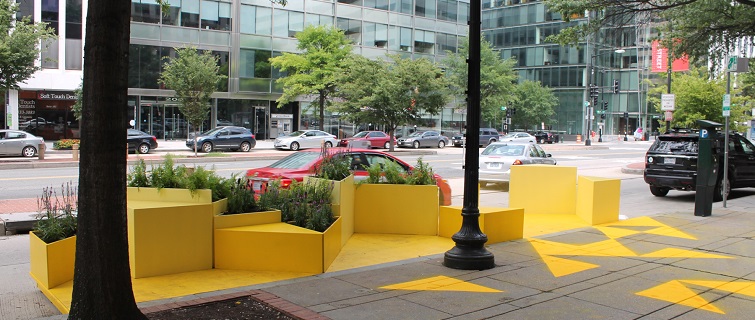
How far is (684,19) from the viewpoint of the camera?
20797 millimetres

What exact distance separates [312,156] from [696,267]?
706cm

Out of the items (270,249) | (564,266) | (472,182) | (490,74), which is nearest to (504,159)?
(564,266)

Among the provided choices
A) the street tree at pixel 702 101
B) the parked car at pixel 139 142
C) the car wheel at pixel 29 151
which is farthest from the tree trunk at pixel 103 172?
the parked car at pixel 139 142

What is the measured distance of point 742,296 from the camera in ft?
21.5

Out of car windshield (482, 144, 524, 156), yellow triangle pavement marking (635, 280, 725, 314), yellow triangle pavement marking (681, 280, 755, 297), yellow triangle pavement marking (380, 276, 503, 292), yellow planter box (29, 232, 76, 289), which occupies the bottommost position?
yellow triangle pavement marking (380, 276, 503, 292)

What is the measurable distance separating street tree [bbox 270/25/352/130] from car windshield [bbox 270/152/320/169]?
98.8 feet

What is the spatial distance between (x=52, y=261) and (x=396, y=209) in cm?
509

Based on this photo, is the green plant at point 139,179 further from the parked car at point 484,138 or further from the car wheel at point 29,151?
the parked car at point 484,138

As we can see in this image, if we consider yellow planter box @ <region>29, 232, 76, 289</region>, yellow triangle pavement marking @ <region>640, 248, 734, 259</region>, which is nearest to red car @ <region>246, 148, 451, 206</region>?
yellow triangle pavement marking @ <region>640, 248, 734, 259</region>

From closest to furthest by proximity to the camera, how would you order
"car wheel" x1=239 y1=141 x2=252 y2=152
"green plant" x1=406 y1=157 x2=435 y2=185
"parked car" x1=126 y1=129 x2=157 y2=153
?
"green plant" x1=406 y1=157 x2=435 y2=185 < "parked car" x1=126 y1=129 x2=157 y2=153 < "car wheel" x1=239 y1=141 x2=252 y2=152

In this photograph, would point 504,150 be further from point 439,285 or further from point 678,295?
point 439,285

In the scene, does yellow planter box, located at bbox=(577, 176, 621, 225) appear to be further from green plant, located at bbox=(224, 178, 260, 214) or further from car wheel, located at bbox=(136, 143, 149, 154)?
car wheel, located at bbox=(136, 143, 149, 154)

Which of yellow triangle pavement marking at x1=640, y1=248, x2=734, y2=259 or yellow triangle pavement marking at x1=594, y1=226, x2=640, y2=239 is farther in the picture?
yellow triangle pavement marking at x1=594, y1=226, x2=640, y2=239

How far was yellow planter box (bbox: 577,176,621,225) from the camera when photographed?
11227mm
